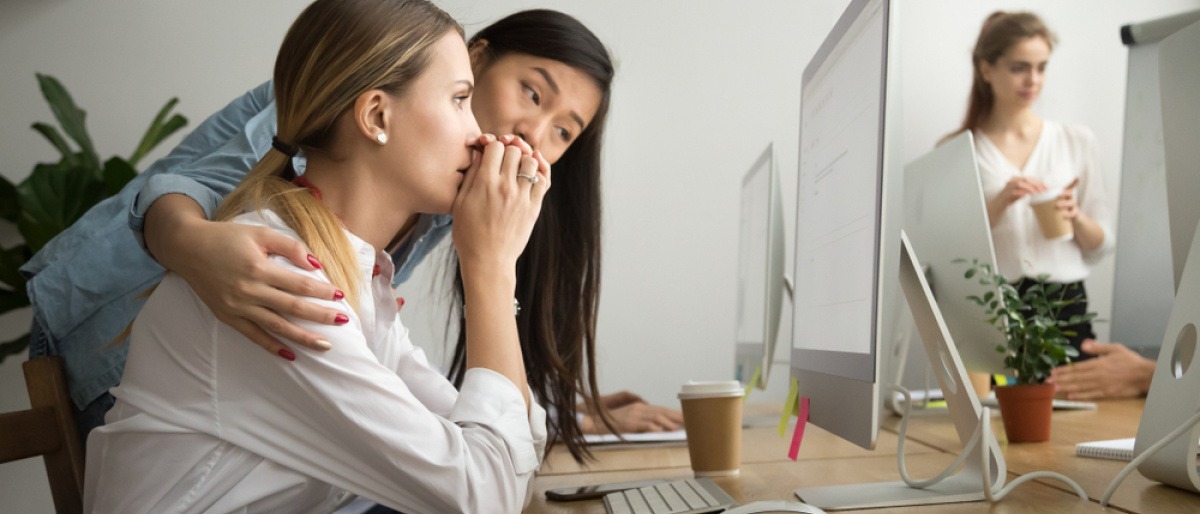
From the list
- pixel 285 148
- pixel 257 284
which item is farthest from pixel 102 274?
pixel 257 284

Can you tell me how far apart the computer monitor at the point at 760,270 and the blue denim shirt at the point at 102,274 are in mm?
634

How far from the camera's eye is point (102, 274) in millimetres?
1245

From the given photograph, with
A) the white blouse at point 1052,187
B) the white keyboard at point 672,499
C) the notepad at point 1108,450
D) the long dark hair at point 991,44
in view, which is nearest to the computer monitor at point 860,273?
the white keyboard at point 672,499

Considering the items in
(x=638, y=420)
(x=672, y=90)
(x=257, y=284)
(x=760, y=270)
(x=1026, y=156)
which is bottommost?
(x=638, y=420)

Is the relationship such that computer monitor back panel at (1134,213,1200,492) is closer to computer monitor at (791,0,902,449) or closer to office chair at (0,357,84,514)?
computer monitor at (791,0,902,449)

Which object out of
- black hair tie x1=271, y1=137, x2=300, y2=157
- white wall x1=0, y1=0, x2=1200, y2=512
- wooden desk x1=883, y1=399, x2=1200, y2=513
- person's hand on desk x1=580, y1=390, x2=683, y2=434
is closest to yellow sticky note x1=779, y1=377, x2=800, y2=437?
wooden desk x1=883, y1=399, x2=1200, y2=513

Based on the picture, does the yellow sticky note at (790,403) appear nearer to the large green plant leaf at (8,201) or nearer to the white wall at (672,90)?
the white wall at (672,90)

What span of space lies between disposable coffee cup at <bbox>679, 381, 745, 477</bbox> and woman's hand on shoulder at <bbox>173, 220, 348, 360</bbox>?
0.54m

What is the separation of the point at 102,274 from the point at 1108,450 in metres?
1.32

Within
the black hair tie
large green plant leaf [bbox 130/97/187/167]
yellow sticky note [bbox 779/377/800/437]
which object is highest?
large green plant leaf [bbox 130/97/187/167]

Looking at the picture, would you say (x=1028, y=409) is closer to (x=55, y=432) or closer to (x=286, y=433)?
(x=286, y=433)

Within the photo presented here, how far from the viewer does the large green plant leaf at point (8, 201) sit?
243 centimetres

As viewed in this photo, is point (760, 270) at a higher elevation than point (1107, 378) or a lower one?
higher

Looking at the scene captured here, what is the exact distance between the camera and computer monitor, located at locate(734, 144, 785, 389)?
161cm
